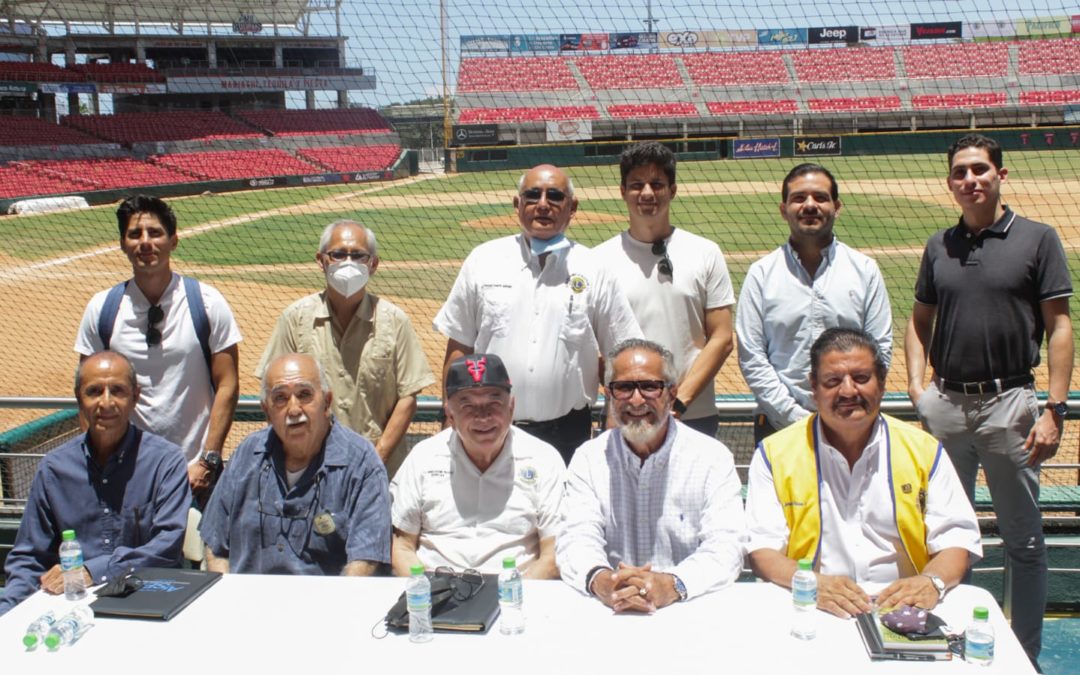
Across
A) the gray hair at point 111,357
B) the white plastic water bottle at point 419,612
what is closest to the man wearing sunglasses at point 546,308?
the gray hair at point 111,357

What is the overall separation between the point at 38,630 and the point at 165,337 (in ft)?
5.66

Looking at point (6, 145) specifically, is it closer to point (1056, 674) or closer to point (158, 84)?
point (158, 84)

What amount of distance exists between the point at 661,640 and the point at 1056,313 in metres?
2.22

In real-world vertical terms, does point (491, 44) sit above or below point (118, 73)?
above

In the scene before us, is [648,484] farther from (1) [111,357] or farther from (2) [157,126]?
(2) [157,126]

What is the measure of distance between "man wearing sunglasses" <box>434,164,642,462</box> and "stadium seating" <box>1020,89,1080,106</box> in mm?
40956

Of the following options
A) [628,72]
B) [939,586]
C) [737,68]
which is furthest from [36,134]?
[939,586]

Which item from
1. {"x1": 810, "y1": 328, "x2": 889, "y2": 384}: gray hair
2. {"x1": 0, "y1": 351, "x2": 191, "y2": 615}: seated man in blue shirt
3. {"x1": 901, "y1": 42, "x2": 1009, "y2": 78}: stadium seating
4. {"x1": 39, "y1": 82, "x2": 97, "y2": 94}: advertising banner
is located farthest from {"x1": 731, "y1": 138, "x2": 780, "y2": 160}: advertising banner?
{"x1": 0, "y1": 351, "x2": 191, "y2": 615}: seated man in blue shirt

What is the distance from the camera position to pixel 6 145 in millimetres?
32469

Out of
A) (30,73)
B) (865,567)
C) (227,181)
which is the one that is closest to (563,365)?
(865,567)

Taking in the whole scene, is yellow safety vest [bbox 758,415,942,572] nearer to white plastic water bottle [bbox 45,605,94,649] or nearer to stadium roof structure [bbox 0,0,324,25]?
white plastic water bottle [bbox 45,605,94,649]

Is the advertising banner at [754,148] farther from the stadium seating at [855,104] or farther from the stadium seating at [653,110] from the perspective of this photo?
the stadium seating at [653,110]

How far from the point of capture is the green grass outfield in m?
15.4

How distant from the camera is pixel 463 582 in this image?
2.77 m
